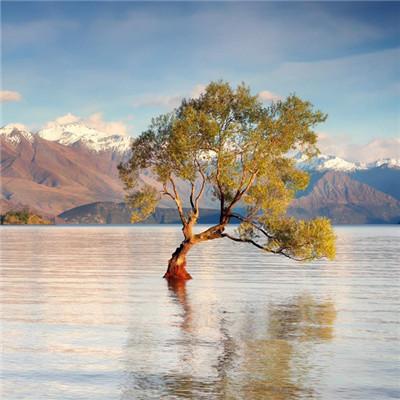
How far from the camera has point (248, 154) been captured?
6844 centimetres

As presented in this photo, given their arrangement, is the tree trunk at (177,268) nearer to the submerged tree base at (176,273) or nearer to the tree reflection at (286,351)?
the submerged tree base at (176,273)

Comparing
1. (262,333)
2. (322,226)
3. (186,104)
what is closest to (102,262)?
(186,104)

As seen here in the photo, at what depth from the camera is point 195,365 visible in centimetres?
2934

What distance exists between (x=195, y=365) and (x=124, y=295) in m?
28.3

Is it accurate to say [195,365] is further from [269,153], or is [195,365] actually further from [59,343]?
[269,153]

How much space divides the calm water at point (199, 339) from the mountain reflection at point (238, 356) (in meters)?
0.06

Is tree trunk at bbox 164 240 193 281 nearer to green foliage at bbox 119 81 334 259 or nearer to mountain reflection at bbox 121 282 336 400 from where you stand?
green foliage at bbox 119 81 334 259

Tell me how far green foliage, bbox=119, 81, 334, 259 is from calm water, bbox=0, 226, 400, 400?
18.6ft

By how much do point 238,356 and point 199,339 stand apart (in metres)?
4.75

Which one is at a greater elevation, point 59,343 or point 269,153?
point 269,153

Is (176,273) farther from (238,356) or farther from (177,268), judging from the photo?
(238,356)

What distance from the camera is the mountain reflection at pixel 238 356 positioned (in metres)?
25.3

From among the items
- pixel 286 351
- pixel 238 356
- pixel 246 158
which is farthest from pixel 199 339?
pixel 246 158

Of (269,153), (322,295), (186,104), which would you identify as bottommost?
(322,295)
